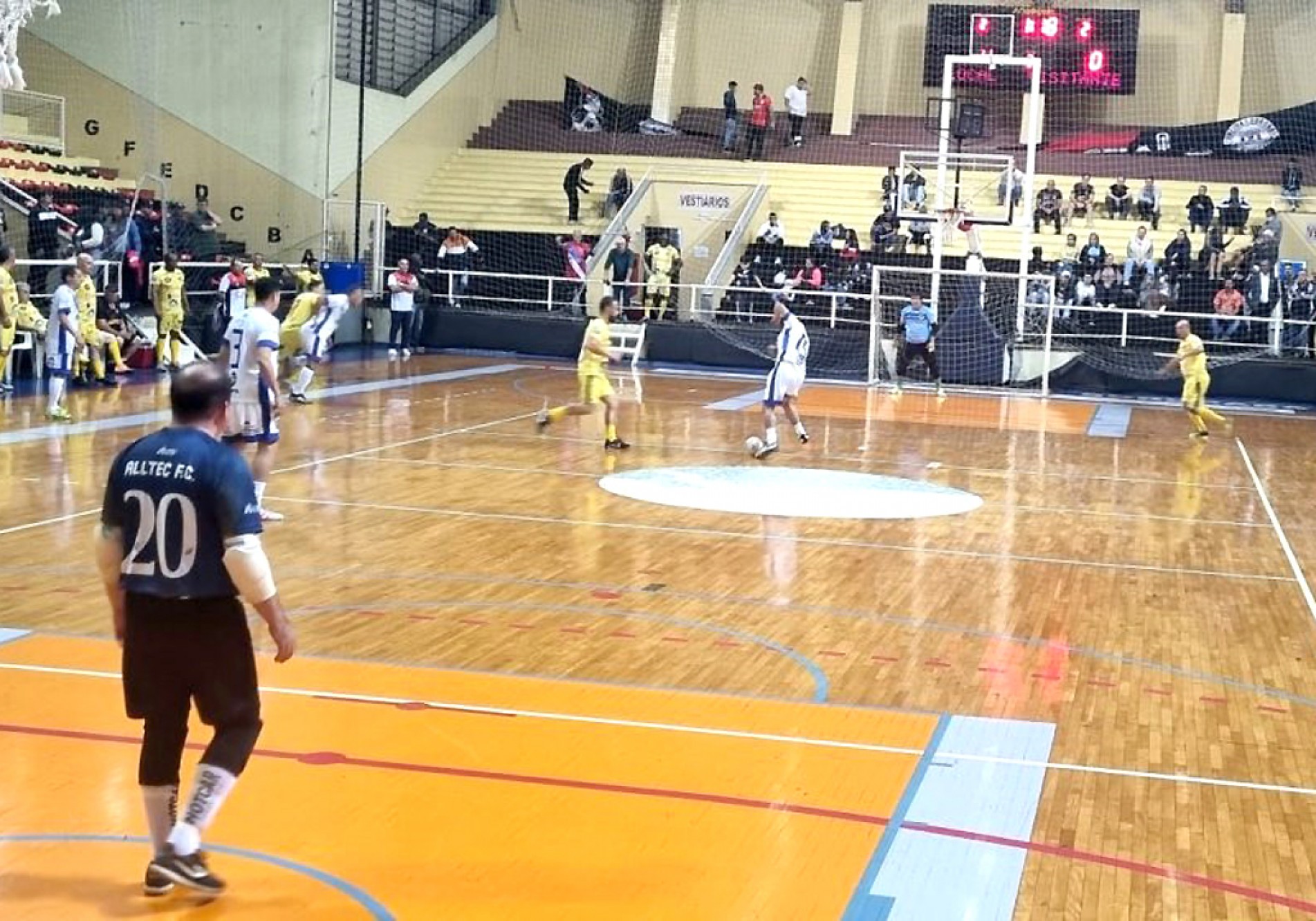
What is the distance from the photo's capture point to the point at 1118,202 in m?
34.4

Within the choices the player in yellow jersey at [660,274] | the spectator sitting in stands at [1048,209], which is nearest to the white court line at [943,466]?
the player in yellow jersey at [660,274]

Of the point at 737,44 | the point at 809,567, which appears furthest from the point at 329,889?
the point at 737,44

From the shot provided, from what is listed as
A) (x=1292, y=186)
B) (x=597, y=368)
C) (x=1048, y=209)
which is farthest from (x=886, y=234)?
(x=597, y=368)

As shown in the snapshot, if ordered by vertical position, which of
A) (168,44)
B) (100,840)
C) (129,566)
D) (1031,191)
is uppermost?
(168,44)

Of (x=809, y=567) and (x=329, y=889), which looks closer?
(x=329, y=889)

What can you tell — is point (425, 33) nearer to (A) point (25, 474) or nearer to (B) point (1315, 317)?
(B) point (1315, 317)

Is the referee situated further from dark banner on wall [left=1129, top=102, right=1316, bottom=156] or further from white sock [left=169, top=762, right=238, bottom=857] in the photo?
dark banner on wall [left=1129, top=102, right=1316, bottom=156]

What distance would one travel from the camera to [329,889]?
→ 19.0 feet

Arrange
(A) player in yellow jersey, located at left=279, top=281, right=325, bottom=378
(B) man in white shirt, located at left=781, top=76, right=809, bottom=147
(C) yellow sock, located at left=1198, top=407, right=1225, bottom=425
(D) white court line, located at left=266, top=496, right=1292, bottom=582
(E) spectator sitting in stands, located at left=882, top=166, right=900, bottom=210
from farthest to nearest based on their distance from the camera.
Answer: (B) man in white shirt, located at left=781, top=76, right=809, bottom=147 < (E) spectator sitting in stands, located at left=882, top=166, right=900, bottom=210 < (C) yellow sock, located at left=1198, top=407, right=1225, bottom=425 < (A) player in yellow jersey, located at left=279, top=281, right=325, bottom=378 < (D) white court line, located at left=266, top=496, right=1292, bottom=582

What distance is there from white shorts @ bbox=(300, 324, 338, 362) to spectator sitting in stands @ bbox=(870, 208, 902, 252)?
1033 cm

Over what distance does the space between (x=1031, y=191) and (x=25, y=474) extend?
59.7 ft

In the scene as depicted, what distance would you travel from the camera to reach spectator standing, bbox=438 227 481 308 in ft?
112

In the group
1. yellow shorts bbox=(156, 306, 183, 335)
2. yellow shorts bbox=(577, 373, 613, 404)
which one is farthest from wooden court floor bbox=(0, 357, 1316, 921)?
yellow shorts bbox=(156, 306, 183, 335)

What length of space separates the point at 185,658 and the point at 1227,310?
26.3 metres
